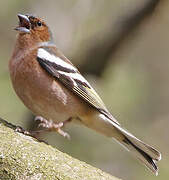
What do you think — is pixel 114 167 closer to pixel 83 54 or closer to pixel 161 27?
pixel 83 54

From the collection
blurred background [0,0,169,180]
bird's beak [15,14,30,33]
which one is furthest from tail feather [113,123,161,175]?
blurred background [0,0,169,180]

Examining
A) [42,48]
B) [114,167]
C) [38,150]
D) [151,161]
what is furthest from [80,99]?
[114,167]

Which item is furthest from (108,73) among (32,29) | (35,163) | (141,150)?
Answer: (35,163)

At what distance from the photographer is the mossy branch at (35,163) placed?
311 cm

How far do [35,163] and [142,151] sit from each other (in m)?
1.91

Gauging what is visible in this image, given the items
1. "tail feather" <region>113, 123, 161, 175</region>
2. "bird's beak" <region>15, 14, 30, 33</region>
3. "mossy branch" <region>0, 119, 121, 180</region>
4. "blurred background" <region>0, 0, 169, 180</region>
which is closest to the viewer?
"mossy branch" <region>0, 119, 121, 180</region>

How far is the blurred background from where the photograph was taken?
820 centimetres

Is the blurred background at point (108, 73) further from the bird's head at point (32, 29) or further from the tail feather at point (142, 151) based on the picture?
the tail feather at point (142, 151)

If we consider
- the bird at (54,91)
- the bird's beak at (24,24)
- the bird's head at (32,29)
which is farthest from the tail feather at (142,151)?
the bird's beak at (24,24)

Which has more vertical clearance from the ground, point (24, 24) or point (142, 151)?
point (24, 24)

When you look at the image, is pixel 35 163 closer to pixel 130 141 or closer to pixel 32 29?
pixel 130 141

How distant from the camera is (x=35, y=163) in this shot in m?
3.19

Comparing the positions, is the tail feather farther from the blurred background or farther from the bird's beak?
the blurred background

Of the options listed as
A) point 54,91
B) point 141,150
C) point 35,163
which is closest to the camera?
point 35,163
